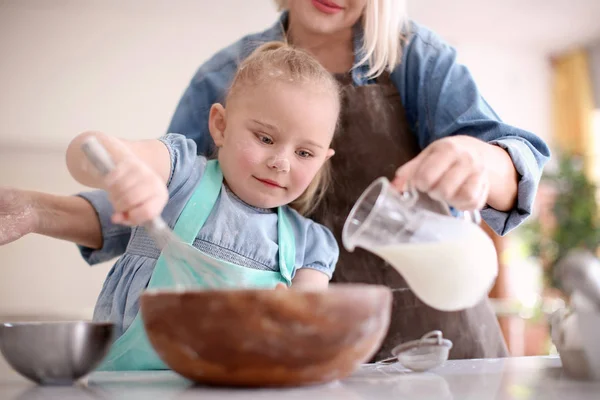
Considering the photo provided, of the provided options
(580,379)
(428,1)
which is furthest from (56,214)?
(428,1)

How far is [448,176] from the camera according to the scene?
2.72 feet

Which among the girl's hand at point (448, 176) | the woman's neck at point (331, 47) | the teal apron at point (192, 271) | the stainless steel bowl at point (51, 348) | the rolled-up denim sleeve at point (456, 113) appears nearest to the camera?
the stainless steel bowl at point (51, 348)

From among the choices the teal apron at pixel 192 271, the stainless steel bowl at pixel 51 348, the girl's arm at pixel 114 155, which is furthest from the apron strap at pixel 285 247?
the stainless steel bowl at pixel 51 348

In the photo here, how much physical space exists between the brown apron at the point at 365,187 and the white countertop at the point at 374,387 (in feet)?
1.54

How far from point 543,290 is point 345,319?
4.72 meters

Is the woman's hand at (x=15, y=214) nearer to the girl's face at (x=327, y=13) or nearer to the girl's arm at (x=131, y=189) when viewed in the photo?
the girl's arm at (x=131, y=189)

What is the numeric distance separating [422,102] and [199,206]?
54 centimetres

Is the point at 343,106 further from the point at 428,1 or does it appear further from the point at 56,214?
the point at 428,1

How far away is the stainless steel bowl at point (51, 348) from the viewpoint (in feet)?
2.33

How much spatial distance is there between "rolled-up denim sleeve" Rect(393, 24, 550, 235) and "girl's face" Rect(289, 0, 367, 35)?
5.8 inches

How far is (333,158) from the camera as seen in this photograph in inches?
56.6

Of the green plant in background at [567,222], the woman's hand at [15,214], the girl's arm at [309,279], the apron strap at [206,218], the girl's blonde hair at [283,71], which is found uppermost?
the girl's blonde hair at [283,71]

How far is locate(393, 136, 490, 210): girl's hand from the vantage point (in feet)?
2.68

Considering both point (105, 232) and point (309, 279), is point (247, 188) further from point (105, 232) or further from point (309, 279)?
point (105, 232)
